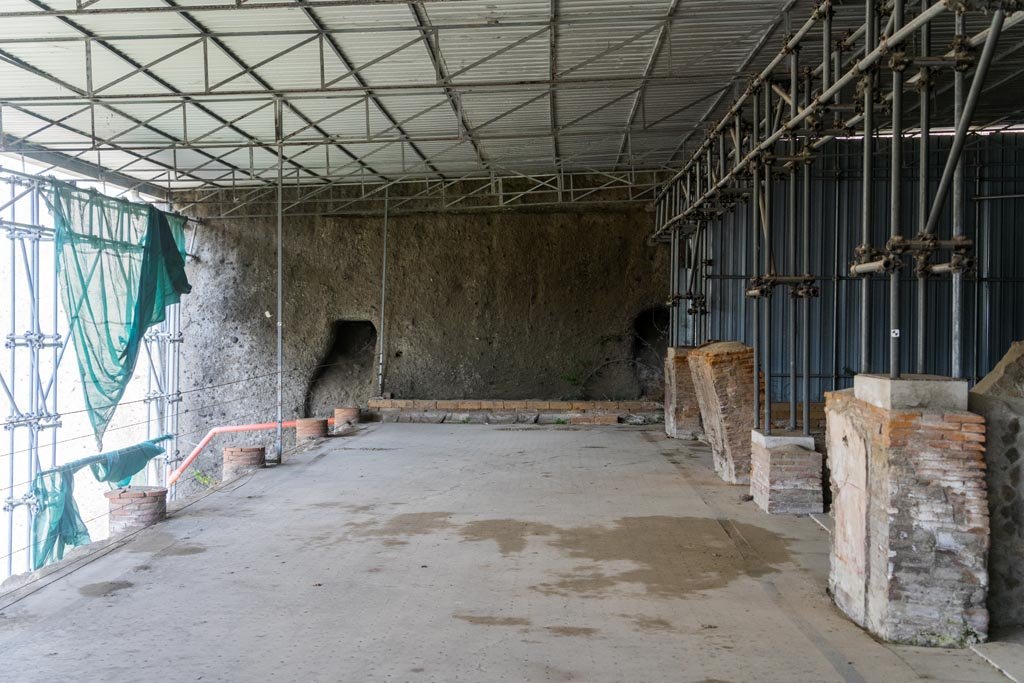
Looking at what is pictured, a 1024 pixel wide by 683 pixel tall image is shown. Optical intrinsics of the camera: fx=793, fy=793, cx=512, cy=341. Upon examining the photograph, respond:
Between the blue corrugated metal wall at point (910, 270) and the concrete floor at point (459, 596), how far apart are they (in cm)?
591

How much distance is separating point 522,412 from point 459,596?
11.4 metres

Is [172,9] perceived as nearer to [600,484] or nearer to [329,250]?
[600,484]

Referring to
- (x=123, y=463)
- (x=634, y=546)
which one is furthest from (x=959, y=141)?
(x=123, y=463)

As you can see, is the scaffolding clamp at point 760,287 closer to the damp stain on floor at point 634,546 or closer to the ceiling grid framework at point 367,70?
the damp stain on floor at point 634,546

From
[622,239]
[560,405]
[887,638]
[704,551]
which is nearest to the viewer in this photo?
[887,638]

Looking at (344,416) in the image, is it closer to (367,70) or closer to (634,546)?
(367,70)

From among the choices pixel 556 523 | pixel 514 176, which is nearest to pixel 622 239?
pixel 514 176

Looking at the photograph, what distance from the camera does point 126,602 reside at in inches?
229

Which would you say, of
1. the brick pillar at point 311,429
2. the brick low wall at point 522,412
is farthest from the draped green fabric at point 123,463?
the brick low wall at point 522,412

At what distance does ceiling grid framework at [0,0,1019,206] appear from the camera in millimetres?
9648

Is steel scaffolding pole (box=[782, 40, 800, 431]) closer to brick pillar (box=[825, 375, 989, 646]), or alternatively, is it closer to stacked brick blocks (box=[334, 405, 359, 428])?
brick pillar (box=[825, 375, 989, 646])

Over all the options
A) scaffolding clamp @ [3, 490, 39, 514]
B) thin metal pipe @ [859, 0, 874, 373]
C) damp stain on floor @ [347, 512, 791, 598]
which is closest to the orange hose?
scaffolding clamp @ [3, 490, 39, 514]

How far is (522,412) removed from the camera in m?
17.3

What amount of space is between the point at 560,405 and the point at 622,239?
4.74m
